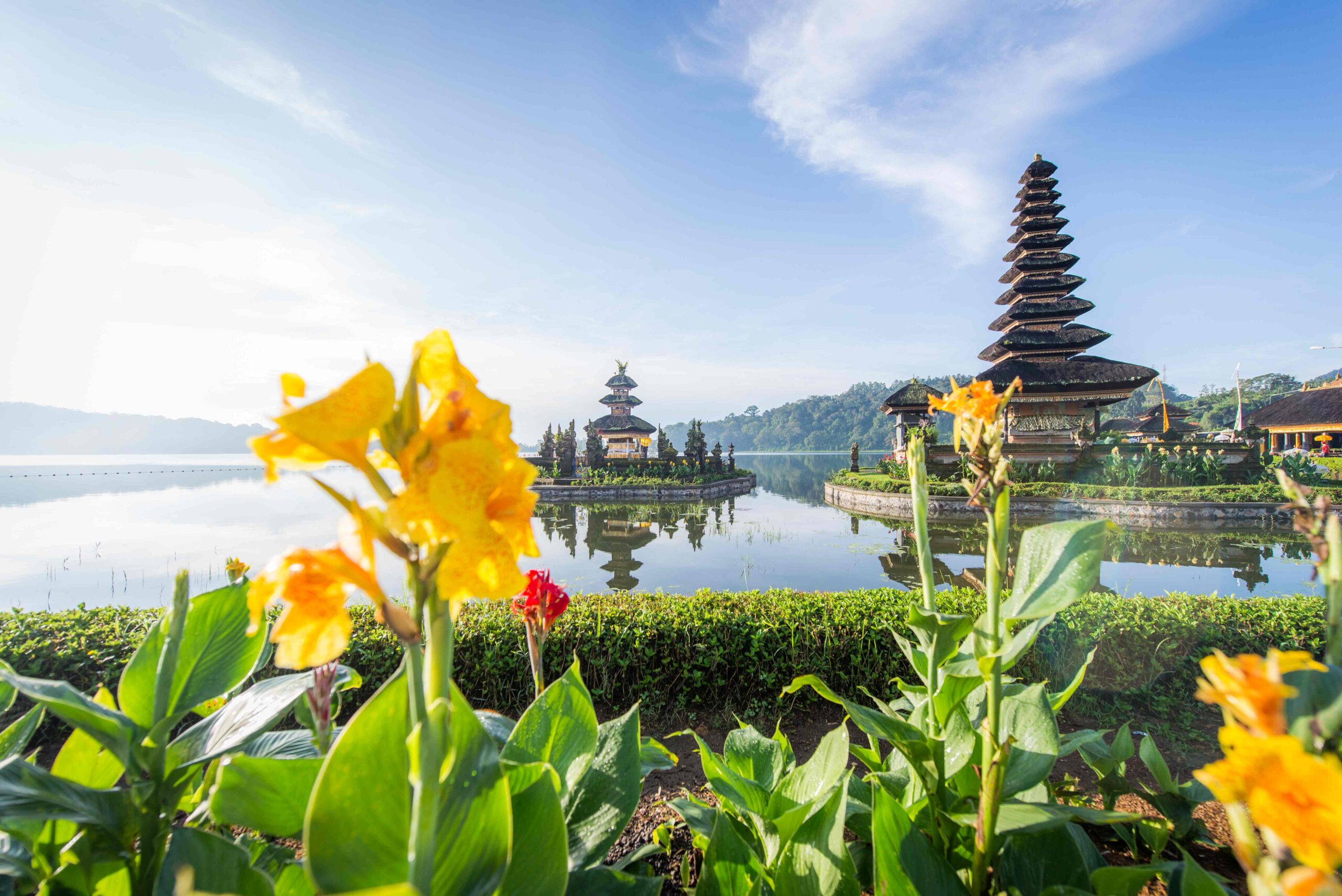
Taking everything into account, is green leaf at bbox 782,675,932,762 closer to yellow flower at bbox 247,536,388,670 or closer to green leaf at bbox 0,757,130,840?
yellow flower at bbox 247,536,388,670

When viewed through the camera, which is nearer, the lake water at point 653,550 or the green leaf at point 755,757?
the green leaf at point 755,757

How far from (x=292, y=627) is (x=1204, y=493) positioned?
1678 cm

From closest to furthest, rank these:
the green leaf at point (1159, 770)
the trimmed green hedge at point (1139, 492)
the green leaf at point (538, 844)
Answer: the green leaf at point (538, 844), the green leaf at point (1159, 770), the trimmed green hedge at point (1139, 492)

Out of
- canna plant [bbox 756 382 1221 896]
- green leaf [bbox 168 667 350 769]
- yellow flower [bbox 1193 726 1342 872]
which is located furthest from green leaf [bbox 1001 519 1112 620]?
green leaf [bbox 168 667 350 769]

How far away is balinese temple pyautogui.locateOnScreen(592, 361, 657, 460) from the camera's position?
1097 inches

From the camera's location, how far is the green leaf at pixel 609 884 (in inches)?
30.0

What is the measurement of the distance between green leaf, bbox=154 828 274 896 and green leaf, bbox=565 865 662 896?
0.39 meters

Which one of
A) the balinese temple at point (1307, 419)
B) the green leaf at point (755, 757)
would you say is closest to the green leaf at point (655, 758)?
the green leaf at point (755, 757)

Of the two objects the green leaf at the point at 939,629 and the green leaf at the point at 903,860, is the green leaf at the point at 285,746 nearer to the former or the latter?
the green leaf at the point at 903,860

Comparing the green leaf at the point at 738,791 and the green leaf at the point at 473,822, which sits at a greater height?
the green leaf at the point at 473,822

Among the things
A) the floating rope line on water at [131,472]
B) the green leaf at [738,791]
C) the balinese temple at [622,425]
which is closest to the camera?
the green leaf at [738,791]

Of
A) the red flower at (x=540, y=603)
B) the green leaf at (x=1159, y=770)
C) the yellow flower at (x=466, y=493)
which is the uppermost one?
the yellow flower at (x=466, y=493)

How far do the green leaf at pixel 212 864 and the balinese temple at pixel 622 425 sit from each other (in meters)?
25.7

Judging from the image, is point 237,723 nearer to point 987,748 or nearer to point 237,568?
point 237,568
